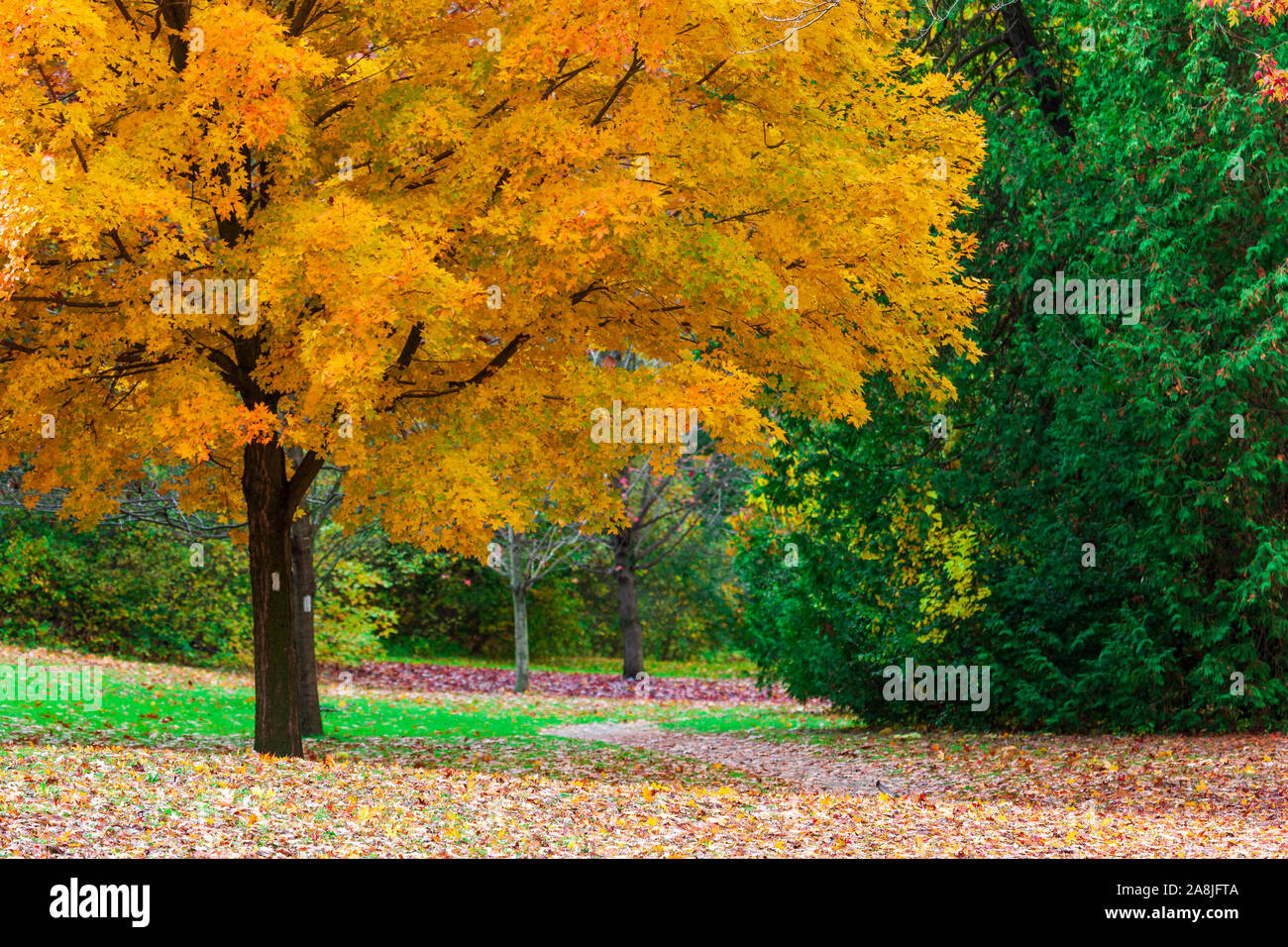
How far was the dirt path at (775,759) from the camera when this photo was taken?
38.1 ft

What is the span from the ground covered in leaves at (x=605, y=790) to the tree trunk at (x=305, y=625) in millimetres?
442

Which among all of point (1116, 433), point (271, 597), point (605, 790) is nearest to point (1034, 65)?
point (1116, 433)

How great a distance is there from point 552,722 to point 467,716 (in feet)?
3.83

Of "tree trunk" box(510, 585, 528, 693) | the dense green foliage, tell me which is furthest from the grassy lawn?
the dense green foliage

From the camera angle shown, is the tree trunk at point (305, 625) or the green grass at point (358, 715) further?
the tree trunk at point (305, 625)

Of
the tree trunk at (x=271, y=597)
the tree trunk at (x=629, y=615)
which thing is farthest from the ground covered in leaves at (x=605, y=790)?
the tree trunk at (x=629, y=615)

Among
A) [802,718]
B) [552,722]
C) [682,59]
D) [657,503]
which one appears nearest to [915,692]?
[802,718]

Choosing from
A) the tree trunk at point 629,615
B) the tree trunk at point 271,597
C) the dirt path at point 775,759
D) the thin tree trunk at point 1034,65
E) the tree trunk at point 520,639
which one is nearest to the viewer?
the tree trunk at point 271,597

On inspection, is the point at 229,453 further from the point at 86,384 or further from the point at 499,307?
the point at 499,307

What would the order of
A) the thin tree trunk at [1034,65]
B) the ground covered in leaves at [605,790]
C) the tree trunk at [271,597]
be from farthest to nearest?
1. the thin tree trunk at [1034,65]
2. the tree trunk at [271,597]
3. the ground covered in leaves at [605,790]

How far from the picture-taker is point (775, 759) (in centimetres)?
1373

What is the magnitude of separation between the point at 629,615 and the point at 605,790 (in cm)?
1588

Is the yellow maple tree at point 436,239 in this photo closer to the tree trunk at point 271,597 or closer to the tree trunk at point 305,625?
the tree trunk at point 271,597

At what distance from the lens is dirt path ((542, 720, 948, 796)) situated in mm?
11609
